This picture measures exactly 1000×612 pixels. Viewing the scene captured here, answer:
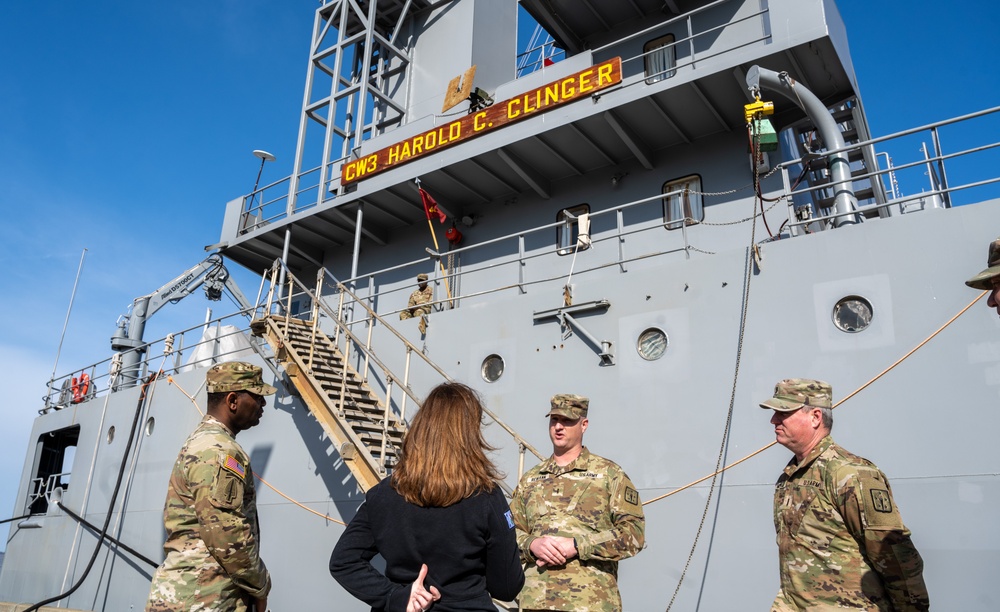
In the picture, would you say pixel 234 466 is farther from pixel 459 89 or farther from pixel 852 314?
pixel 459 89

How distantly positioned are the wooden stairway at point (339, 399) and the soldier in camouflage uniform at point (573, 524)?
3529mm

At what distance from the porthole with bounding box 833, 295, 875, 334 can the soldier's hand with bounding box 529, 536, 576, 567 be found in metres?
3.82

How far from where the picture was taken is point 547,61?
12.5 m

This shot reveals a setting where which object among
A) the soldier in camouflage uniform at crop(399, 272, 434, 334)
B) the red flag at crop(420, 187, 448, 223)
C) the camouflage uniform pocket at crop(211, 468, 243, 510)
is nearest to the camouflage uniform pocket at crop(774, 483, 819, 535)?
the camouflage uniform pocket at crop(211, 468, 243, 510)

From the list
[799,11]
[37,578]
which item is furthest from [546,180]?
[37,578]

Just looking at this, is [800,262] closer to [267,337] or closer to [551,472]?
[551,472]

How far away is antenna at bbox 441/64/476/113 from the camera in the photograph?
12783mm

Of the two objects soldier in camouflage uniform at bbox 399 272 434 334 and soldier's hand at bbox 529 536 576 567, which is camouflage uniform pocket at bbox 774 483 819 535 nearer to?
soldier's hand at bbox 529 536 576 567

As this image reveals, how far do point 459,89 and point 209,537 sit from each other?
1093cm

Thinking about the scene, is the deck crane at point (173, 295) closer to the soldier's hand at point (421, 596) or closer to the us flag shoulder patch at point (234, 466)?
the us flag shoulder patch at point (234, 466)

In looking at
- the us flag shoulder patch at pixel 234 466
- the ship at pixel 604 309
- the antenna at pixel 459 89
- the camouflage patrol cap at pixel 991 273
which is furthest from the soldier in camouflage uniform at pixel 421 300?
the camouflage patrol cap at pixel 991 273

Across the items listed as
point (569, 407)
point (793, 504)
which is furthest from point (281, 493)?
point (793, 504)

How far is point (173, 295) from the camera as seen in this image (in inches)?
666

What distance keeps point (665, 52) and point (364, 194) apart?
5.30m
